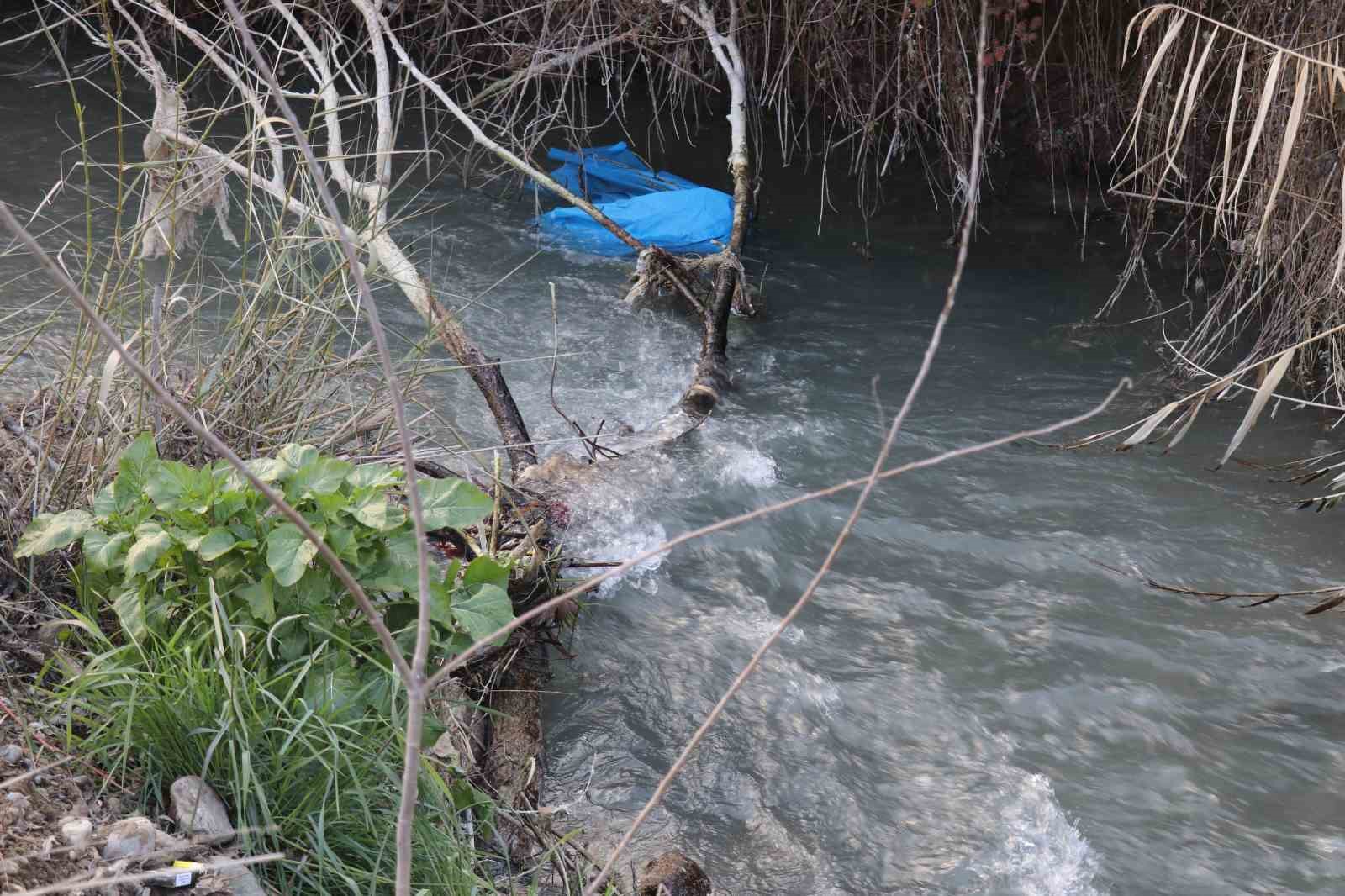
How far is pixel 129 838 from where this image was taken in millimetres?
1716

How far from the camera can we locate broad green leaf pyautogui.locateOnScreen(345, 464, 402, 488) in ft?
7.23

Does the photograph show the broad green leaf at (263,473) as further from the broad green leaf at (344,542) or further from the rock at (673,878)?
the rock at (673,878)

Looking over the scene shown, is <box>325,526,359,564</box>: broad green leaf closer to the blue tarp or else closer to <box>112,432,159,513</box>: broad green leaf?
<box>112,432,159,513</box>: broad green leaf

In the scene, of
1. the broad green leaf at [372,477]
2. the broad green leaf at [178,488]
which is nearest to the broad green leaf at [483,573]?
the broad green leaf at [372,477]

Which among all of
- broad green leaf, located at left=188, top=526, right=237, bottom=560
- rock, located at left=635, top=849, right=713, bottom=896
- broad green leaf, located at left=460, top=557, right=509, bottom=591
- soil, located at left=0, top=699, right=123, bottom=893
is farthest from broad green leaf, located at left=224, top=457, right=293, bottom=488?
rock, located at left=635, top=849, right=713, bottom=896

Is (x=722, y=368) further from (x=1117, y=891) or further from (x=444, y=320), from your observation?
(x=1117, y=891)

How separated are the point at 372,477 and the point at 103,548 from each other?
1.65ft

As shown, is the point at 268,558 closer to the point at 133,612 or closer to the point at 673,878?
the point at 133,612

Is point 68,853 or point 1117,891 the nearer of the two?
point 68,853

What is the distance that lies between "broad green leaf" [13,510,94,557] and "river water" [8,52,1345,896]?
4.44 feet

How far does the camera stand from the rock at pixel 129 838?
170 cm

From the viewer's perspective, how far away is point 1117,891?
2859 millimetres

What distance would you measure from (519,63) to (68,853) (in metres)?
5.36

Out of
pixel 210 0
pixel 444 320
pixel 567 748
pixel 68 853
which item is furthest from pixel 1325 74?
pixel 210 0
